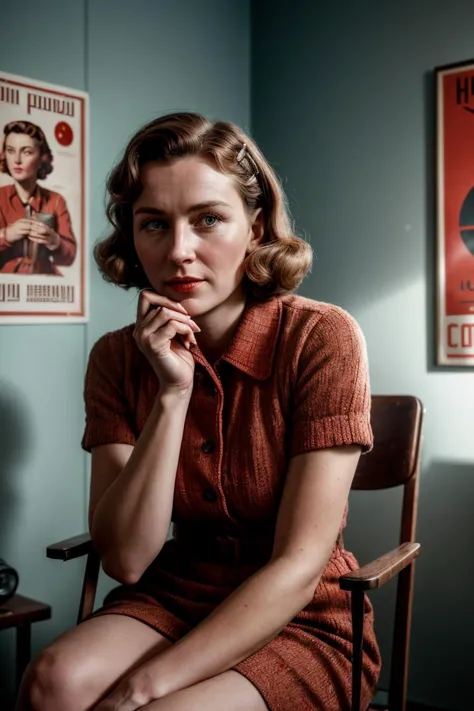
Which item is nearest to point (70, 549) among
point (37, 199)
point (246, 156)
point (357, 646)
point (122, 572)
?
point (122, 572)

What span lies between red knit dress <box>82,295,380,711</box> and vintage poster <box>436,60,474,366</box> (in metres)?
0.94

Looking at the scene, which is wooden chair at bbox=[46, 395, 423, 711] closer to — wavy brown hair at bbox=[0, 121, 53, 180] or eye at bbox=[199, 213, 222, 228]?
eye at bbox=[199, 213, 222, 228]

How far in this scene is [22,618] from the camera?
194cm

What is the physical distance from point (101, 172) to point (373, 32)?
3.42 feet

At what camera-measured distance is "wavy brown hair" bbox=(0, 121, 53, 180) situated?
2193mm

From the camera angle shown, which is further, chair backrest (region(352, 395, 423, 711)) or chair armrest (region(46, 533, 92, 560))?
chair backrest (region(352, 395, 423, 711))

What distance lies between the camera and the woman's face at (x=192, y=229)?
155 centimetres

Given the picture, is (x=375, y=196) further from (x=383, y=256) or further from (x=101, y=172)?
(x=101, y=172)

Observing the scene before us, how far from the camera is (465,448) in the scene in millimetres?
2494

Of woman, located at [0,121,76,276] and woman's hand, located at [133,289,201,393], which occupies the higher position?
woman, located at [0,121,76,276]

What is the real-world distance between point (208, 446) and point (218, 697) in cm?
50

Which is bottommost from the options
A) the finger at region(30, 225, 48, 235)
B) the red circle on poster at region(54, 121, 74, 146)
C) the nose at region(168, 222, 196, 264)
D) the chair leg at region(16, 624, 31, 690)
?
the chair leg at region(16, 624, 31, 690)

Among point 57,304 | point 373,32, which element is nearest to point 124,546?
point 57,304

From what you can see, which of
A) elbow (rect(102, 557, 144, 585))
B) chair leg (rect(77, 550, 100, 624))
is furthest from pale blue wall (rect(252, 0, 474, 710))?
elbow (rect(102, 557, 144, 585))
